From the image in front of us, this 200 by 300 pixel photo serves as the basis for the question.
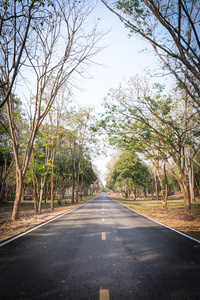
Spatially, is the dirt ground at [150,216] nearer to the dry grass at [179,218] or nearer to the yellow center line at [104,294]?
the dry grass at [179,218]

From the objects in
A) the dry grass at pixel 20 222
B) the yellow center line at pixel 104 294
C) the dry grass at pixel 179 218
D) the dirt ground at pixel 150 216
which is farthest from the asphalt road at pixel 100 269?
the dry grass at pixel 179 218

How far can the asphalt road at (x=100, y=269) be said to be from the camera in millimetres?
3152

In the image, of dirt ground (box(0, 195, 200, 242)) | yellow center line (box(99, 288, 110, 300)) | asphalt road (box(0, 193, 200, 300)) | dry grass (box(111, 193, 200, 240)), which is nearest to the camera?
yellow center line (box(99, 288, 110, 300))

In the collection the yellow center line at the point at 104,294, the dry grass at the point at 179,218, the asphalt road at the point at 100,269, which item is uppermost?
the yellow center line at the point at 104,294

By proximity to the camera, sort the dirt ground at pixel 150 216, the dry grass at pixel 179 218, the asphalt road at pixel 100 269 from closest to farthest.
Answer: the asphalt road at pixel 100 269
the dirt ground at pixel 150 216
the dry grass at pixel 179 218

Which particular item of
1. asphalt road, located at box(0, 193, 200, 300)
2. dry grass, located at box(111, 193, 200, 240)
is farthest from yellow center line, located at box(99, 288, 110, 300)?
dry grass, located at box(111, 193, 200, 240)

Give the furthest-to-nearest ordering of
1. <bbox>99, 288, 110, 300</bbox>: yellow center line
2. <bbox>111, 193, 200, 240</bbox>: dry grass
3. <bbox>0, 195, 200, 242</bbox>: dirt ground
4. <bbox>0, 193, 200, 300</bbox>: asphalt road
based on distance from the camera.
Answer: <bbox>111, 193, 200, 240</bbox>: dry grass, <bbox>0, 195, 200, 242</bbox>: dirt ground, <bbox>0, 193, 200, 300</bbox>: asphalt road, <bbox>99, 288, 110, 300</bbox>: yellow center line

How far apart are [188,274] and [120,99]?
48.0 feet

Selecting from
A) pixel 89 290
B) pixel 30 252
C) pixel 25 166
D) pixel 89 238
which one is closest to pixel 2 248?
pixel 30 252

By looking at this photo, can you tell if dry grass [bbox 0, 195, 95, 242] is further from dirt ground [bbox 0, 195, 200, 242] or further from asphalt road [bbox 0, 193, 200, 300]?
asphalt road [bbox 0, 193, 200, 300]

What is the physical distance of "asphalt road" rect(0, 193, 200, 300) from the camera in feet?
10.3

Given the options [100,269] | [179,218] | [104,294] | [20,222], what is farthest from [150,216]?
[104,294]

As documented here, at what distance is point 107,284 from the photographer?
11.2 ft

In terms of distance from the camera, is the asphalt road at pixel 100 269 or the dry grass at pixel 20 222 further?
the dry grass at pixel 20 222
